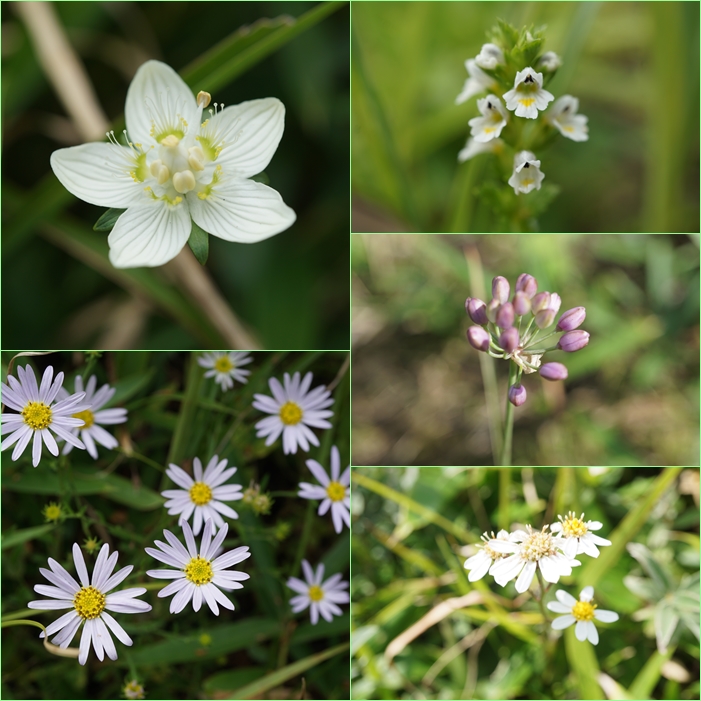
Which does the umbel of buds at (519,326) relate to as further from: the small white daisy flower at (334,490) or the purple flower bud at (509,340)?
the small white daisy flower at (334,490)

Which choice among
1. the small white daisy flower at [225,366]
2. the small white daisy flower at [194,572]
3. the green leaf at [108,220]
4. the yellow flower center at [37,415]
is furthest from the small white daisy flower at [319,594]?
the green leaf at [108,220]

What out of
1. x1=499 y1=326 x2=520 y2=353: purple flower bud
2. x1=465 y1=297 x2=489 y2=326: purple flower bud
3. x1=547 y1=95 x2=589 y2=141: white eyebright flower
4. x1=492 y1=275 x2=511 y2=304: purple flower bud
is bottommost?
x1=499 y1=326 x2=520 y2=353: purple flower bud

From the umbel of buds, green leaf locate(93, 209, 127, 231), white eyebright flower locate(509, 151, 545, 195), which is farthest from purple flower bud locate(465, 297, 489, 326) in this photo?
green leaf locate(93, 209, 127, 231)

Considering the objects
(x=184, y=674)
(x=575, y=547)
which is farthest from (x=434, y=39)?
(x=184, y=674)

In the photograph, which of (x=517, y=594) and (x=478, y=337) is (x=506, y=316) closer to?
(x=478, y=337)

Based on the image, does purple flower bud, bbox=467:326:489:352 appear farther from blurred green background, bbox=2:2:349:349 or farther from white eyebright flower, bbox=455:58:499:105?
blurred green background, bbox=2:2:349:349

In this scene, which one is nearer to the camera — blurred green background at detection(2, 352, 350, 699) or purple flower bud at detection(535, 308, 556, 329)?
purple flower bud at detection(535, 308, 556, 329)

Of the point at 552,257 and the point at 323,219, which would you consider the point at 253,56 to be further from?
the point at 552,257
